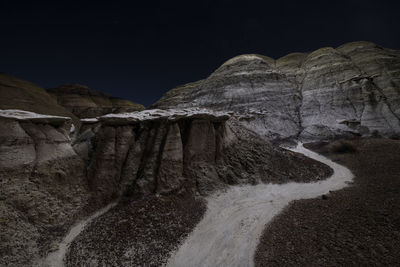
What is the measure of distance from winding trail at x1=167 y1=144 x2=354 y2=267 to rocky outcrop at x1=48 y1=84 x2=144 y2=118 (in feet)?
154

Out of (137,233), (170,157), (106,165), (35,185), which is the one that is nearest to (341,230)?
(137,233)

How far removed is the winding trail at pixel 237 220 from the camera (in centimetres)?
488

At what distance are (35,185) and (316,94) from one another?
100 ft

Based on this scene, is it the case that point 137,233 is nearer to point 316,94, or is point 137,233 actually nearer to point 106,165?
point 106,165

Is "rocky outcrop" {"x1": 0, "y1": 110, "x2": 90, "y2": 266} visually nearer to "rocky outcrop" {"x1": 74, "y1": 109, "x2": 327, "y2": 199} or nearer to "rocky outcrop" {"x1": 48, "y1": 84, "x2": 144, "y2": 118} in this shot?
"rocky outcrop" {"x1": 74, "y1": 109, "x2": 327, "y2": 199}

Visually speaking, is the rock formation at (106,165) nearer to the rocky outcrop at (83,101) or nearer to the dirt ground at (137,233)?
the dirt ground at (137,233)

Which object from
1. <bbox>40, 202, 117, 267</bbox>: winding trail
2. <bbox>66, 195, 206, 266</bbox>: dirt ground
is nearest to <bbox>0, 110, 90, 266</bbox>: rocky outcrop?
<bbox>40, 202, 117, 267</bbox>: winding trail

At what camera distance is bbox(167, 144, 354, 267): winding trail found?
4875 mm

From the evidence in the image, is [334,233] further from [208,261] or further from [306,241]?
[208,261]

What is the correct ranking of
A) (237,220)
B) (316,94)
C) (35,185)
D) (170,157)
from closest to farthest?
(35,185)
(237,220)
(170,157)
(316,94)

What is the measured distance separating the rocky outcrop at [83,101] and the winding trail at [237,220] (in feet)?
154

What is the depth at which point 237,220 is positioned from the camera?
640cm

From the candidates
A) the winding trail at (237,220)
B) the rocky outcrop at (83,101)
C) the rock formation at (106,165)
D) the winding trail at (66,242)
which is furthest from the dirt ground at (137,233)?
the rocky outcrop at (83,101)

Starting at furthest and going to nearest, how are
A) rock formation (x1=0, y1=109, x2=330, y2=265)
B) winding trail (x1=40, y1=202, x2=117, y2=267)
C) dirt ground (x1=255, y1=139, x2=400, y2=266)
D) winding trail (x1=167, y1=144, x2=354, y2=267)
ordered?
rock formation (x1=0, y1=109, x2=330, y2=265) → winding trail (x1=167, y1=144, x2=354, y2=267) → winding trail (x1=40, y1=202, x2=117, y2=267) → dirt ground (x1=255, y1=139, x2=400, y2=266)
